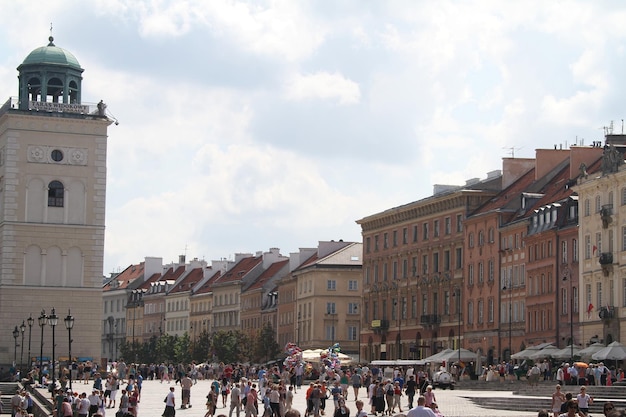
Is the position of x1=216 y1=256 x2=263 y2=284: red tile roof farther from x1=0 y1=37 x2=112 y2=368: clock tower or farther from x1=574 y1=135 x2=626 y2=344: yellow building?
x1=574 y1=135 x2=626 y2=344: yellow building

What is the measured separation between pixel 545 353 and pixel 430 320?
2655cm

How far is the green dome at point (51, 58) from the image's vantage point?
86.8m

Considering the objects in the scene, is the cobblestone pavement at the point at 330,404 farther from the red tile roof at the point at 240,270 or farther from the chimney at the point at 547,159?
the red tile roof at the point at 240,270

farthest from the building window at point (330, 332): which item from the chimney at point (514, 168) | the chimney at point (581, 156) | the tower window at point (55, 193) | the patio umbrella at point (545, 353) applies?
the patio umbrella at point (545, 353)

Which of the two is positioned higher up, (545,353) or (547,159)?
(547,159)

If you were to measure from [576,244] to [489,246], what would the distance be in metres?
13.6

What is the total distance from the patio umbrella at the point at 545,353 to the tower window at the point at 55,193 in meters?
27.7

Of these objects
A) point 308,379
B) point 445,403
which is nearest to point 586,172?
point 308,379

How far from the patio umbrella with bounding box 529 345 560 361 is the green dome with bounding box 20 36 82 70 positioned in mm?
31202

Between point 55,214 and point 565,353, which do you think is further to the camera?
point 55,214

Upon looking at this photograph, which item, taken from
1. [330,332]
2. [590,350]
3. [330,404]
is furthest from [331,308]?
[330,404]

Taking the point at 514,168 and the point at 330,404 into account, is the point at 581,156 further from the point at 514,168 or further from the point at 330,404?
the point at 330,404

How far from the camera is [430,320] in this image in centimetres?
9994

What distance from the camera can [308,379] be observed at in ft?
277
